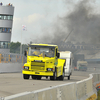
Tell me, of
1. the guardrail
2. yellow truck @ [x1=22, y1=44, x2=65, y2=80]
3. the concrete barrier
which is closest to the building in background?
the concrete barrier

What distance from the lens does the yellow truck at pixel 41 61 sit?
22.4 meters

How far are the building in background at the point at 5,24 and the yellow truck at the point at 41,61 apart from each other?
50299mm

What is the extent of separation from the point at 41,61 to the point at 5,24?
5197cm

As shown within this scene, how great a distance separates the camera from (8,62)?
4084 centimetres

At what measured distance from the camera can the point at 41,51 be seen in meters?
22.8

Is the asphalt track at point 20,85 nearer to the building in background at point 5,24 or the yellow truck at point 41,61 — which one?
the yellow truck at point 41,61

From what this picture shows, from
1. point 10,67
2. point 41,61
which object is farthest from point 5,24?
point 41,61

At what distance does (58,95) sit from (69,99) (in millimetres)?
1389

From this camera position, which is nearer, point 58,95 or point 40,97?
point 40,97

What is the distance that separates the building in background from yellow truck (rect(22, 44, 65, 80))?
165ft

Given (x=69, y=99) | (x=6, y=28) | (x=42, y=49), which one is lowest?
(x=69, y=99)

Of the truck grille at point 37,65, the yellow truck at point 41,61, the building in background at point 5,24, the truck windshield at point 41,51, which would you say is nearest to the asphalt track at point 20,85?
the yellow truck at point 41,61

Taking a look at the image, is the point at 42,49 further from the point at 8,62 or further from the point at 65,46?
the point at 65,46

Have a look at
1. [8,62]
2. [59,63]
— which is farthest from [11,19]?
[59,63]
